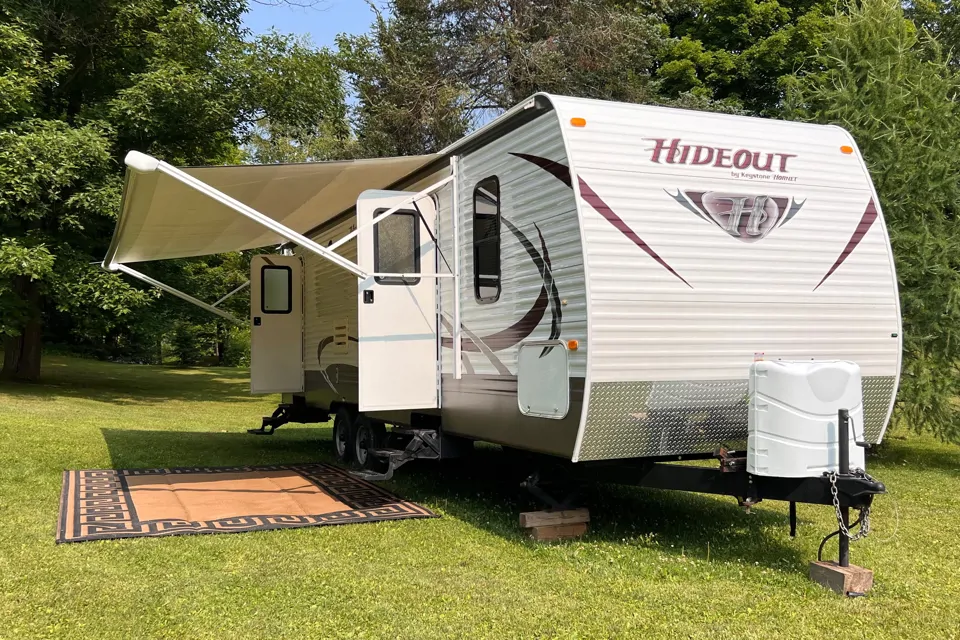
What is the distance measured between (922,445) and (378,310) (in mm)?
9816

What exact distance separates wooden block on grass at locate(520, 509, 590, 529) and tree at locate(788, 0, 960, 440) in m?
6.14

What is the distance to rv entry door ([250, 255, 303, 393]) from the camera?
421 inches

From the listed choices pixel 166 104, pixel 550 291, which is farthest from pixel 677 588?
pixel 166 104

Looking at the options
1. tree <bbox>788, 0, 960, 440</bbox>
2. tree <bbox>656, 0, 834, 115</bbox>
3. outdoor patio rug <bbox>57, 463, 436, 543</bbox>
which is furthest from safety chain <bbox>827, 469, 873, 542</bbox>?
tree <bbox>656, 0, 834, 115</bbox>

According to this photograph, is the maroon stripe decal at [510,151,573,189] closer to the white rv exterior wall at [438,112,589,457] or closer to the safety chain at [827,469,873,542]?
the white rv exterior wall at [438,112,589,457]

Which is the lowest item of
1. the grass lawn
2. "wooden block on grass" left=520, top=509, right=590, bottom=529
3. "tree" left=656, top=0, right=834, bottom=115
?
the grass lawn

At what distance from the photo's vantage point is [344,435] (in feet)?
31.7

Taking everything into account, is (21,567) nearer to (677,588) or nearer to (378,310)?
(378,310)

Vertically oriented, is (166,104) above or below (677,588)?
above

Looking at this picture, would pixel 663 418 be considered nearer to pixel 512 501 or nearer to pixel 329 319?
pixel 512 501

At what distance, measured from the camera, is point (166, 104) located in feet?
53.1

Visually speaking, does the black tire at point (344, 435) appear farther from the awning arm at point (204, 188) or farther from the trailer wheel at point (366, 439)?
the awning arm at point (204, 188)

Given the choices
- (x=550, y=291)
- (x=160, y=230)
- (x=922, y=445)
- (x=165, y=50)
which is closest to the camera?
(x=550, y=291)

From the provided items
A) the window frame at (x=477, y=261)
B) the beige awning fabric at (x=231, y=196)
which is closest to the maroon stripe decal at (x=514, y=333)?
the window frame at (x=477, y=261)
